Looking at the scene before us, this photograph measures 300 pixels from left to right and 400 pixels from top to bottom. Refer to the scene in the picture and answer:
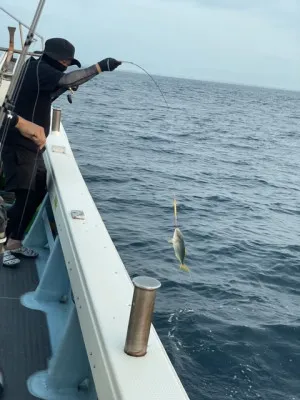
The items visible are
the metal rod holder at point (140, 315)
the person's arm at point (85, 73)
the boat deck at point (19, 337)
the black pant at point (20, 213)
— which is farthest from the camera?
the black pant at point (20, 213)

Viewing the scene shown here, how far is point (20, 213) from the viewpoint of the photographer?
4.50 metres

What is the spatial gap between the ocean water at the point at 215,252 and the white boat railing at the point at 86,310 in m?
1.60

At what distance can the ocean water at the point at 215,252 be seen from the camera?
16.2 ft

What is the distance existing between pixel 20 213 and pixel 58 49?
4.78 ft

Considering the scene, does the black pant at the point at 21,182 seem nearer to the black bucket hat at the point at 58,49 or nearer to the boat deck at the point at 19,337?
the boat deck at the point at 19,337

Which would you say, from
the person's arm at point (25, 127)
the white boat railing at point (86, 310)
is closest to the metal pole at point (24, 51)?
the person's arm at point (25, 127)

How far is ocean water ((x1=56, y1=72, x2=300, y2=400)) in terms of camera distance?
4.93m

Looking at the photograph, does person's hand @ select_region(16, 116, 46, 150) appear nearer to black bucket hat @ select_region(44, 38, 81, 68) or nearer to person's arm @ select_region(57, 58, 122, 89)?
person's arm @ select_region(57, 58, 122, 89)

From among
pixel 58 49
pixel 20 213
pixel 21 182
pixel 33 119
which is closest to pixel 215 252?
pixel 20 213

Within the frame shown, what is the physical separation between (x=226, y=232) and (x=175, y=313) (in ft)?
12.0

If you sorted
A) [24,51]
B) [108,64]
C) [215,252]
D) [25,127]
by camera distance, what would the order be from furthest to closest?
[215,252]
[108,64]
[25,127]
[24,51]

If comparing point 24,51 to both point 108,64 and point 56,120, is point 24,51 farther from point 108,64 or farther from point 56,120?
point 56,120

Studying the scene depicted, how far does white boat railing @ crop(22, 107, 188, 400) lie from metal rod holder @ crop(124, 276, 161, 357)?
6cm

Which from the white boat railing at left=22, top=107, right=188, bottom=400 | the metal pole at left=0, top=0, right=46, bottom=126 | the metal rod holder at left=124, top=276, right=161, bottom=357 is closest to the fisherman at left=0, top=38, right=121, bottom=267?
the white boat railing at left=22, top=107, right=188, bottom=400
